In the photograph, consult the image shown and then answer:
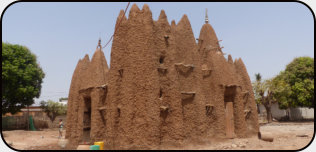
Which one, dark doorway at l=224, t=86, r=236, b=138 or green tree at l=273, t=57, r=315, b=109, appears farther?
green tree at l=273, t=57, r=315, b=109

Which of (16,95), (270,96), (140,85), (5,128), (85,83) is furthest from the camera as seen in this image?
(270,96)

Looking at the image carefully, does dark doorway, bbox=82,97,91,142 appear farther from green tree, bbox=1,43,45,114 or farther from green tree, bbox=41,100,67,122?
green tree, bbox=41,100,67,122

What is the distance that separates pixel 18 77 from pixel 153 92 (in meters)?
20.2

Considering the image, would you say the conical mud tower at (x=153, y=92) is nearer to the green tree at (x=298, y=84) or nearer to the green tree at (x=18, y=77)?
the green tree at (x=18, y=77)

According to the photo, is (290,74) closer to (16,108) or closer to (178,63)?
(178,63)

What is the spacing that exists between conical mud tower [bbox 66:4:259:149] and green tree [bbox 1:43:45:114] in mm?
9562

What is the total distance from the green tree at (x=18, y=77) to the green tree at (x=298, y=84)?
35.0 m

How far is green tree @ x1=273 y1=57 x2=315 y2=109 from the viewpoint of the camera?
32966 millimetres

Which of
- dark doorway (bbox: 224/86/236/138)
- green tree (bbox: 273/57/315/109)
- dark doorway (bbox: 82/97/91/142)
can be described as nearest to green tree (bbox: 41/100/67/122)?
dark doorway (bbox: 82/97/91/142)

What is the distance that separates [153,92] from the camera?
12.7 meters

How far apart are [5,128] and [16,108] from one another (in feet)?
11.6

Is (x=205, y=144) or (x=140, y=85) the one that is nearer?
(x=140, y=85)

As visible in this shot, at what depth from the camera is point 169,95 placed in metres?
13.6

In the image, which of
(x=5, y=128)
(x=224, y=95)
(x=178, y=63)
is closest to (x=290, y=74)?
(x=224, y=95)
